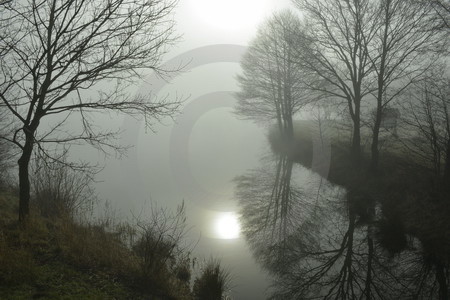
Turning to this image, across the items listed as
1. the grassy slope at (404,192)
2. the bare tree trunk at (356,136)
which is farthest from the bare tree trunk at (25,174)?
the bare tree trunk at (356,136)

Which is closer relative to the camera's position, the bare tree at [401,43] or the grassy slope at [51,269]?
the grassy slope at [51,269]

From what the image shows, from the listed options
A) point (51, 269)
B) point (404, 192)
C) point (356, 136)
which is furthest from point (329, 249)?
point (356, 136)

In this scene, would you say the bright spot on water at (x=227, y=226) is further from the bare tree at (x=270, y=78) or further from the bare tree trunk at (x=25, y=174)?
the bare tree at (x=270, y=78)

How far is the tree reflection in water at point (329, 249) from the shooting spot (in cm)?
684

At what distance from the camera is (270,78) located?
1070 inches

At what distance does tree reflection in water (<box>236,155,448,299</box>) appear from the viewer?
6.84m

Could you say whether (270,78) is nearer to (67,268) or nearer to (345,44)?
(345,44)

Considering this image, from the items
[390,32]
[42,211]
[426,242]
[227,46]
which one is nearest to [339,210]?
[426,242]

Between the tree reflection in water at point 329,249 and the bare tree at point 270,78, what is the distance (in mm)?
11279

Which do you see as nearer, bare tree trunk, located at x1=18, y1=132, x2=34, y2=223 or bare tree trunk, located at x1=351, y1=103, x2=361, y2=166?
bare tree trunk, located at x1=18, y1=132, x2=34, y2=223

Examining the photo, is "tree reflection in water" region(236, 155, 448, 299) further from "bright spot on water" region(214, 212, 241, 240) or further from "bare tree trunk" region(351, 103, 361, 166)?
"bare tree trunk" region(351, 103, 361, 166)

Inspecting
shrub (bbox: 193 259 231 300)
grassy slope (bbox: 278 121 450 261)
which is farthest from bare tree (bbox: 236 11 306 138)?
shrub (bbox: 193 259 231 300)

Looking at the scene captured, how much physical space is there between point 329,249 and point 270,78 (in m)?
20.3

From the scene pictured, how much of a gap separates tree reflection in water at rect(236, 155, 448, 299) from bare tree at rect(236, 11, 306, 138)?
11279mm
